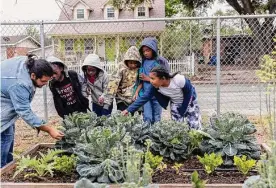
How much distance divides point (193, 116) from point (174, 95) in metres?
0.33

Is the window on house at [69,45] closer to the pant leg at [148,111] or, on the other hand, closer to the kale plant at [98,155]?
the pant leg at [148,111]

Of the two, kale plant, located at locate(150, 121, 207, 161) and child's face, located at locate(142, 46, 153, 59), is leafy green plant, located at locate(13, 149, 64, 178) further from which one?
child's face, located at locate(142, 46, 153, 59)

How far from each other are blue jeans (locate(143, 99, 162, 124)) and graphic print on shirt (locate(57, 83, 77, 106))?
35.4 inches

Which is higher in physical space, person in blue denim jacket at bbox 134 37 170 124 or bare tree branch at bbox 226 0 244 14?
bare tree branch at bbox 226 0 244 14

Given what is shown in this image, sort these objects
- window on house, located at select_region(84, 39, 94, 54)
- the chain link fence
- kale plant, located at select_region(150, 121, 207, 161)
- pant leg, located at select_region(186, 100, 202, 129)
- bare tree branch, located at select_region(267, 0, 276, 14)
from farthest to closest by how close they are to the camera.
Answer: bare tree branch, located at select_region(267, 0, 276, 14) → window on house, located at select_region(84, 39, 94, 54) → the chain link fence → pant leg, located at select_region(186, 100, 202, 129) → kale plant, located at select_region(150, 121, 207, 161)

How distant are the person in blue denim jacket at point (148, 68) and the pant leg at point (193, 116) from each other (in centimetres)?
57

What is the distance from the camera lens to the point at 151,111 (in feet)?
16.1

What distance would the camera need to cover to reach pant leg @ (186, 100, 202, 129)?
430cm

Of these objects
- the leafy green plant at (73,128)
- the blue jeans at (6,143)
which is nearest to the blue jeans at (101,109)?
the leafy green plant at (73,128)

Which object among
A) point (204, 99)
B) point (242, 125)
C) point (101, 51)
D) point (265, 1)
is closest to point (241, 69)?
point (204, 99)

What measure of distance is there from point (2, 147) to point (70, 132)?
0.72m

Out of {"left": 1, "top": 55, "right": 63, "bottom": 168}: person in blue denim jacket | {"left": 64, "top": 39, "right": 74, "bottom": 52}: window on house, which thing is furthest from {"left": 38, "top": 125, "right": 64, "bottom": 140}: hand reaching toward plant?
{"left": 64, "top": 39, "right": 74, "bottom": 52}: window on house

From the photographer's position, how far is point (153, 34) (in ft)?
24.1

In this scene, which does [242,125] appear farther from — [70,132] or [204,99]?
[204,99]
